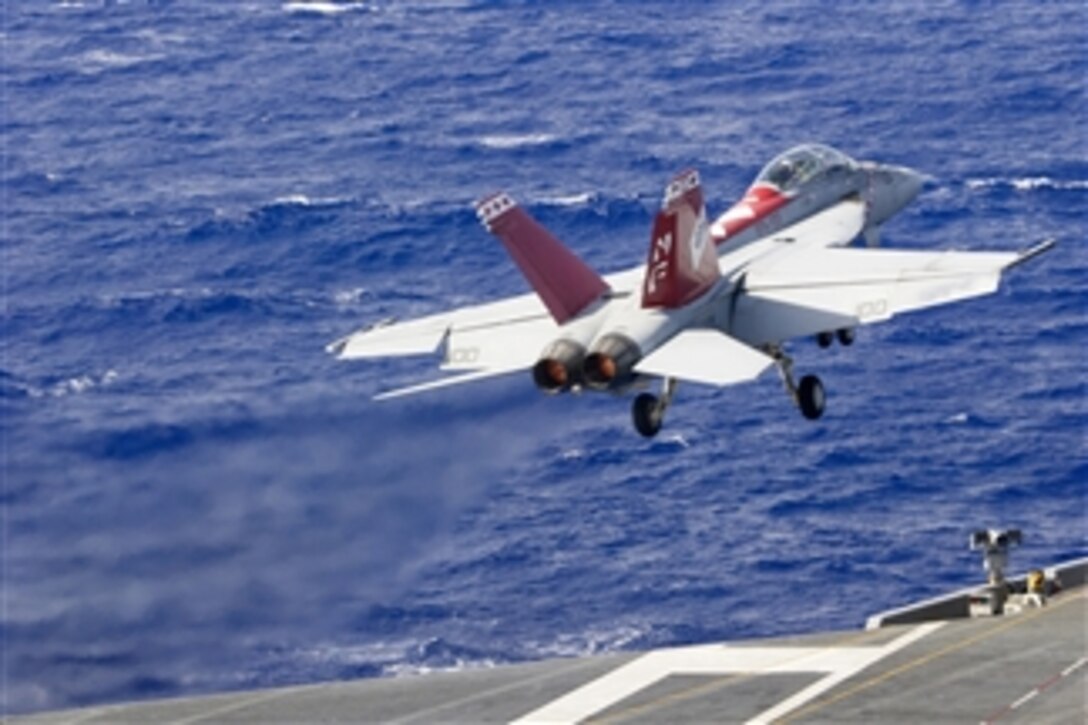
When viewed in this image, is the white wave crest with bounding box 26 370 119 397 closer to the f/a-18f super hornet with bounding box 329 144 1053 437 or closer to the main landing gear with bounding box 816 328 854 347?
the f/a-18f super hornet with bounding box 329 144 1053 437

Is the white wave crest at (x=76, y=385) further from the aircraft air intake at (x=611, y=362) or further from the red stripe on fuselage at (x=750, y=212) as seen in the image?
the aircraft air intake at (x=611, y=362)

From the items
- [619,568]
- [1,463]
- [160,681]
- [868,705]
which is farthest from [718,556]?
[868,705]

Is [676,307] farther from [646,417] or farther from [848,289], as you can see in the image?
[848,289]

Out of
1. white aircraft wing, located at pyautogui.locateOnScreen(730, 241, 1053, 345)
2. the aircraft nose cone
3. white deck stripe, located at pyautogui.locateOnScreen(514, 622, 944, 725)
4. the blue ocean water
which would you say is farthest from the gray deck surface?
the blue ocean water

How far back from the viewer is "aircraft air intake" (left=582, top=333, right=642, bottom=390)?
9750 centimetres

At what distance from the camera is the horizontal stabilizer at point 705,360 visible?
314ft

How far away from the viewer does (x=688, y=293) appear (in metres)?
101

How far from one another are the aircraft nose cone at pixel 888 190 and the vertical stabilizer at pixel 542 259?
757 inches

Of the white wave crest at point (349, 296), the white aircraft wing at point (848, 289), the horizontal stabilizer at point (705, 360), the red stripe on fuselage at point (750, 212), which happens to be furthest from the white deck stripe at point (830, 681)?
the white wave crest at point (349, 296)

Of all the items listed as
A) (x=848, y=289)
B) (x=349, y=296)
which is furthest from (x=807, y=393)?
(x=349, y=296)

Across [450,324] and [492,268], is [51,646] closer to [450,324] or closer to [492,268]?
[492,268]

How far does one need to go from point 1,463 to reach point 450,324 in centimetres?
7708

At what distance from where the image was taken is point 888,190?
382 ft

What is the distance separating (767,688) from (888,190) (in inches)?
834
